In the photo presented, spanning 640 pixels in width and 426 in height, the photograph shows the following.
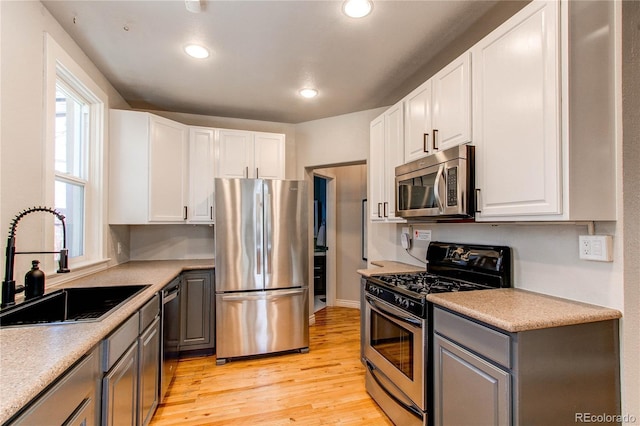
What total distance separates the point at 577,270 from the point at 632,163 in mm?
523

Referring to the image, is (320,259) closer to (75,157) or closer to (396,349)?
(396,349)

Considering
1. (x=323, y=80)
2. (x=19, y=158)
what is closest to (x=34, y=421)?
(x=19, y=158)

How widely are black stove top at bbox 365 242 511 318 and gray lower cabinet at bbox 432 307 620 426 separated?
373 millimetres

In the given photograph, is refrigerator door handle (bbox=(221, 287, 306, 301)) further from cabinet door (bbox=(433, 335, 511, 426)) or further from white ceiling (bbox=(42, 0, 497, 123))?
white ceiling (bbox=(42, 0, 497, 123))

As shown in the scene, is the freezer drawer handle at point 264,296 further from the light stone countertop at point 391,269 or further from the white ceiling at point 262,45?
the white ceiling at point 262,45

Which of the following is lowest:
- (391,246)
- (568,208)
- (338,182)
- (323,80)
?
(391,246)

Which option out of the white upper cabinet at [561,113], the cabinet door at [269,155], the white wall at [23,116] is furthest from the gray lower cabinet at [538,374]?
the cabinet door at [269,155]

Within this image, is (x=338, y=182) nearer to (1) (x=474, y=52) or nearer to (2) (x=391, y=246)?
(2) (x=391, y=246)

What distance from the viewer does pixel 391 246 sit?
10.5 feet

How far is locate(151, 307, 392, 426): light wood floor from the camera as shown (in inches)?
80.6

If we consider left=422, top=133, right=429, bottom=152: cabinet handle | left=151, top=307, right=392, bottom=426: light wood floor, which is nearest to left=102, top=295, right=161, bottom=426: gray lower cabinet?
left=151, top=307, right=392, bottom=426: light wood floor

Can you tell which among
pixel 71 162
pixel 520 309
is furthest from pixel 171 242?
pixel 520 309

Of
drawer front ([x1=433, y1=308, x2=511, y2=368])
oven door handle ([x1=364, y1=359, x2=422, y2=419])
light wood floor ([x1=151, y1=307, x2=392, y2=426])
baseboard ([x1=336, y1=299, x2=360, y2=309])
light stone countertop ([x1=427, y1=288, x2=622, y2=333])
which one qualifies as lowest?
light wood floor ([x1=151, y1=307, x2=392, y2=426])

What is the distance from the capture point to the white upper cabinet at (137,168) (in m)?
2.84
